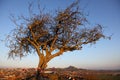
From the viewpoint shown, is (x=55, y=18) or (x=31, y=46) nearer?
(x=55, y=18)

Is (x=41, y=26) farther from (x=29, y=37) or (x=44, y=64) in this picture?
(x=44, y=64)

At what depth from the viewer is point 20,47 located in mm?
15773

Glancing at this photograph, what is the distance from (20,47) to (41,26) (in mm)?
2501

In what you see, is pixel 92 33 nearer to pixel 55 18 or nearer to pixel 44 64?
pixel 55 18

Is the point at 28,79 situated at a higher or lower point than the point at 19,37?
lower

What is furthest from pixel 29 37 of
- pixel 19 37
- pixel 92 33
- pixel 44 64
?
pixel 92 33

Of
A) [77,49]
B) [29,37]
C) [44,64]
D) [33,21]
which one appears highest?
[33,21]

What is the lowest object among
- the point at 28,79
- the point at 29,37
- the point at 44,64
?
the point at 28,79

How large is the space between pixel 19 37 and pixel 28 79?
3.30 meters

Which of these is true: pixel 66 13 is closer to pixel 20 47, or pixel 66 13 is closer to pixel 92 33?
pixel 92 33

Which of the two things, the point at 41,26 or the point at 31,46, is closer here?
the point at 41,26

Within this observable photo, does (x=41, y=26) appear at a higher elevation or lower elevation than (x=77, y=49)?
higher

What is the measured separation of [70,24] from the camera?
14.9 m

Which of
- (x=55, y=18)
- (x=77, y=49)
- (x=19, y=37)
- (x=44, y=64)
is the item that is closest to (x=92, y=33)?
(x=77, y=49)
